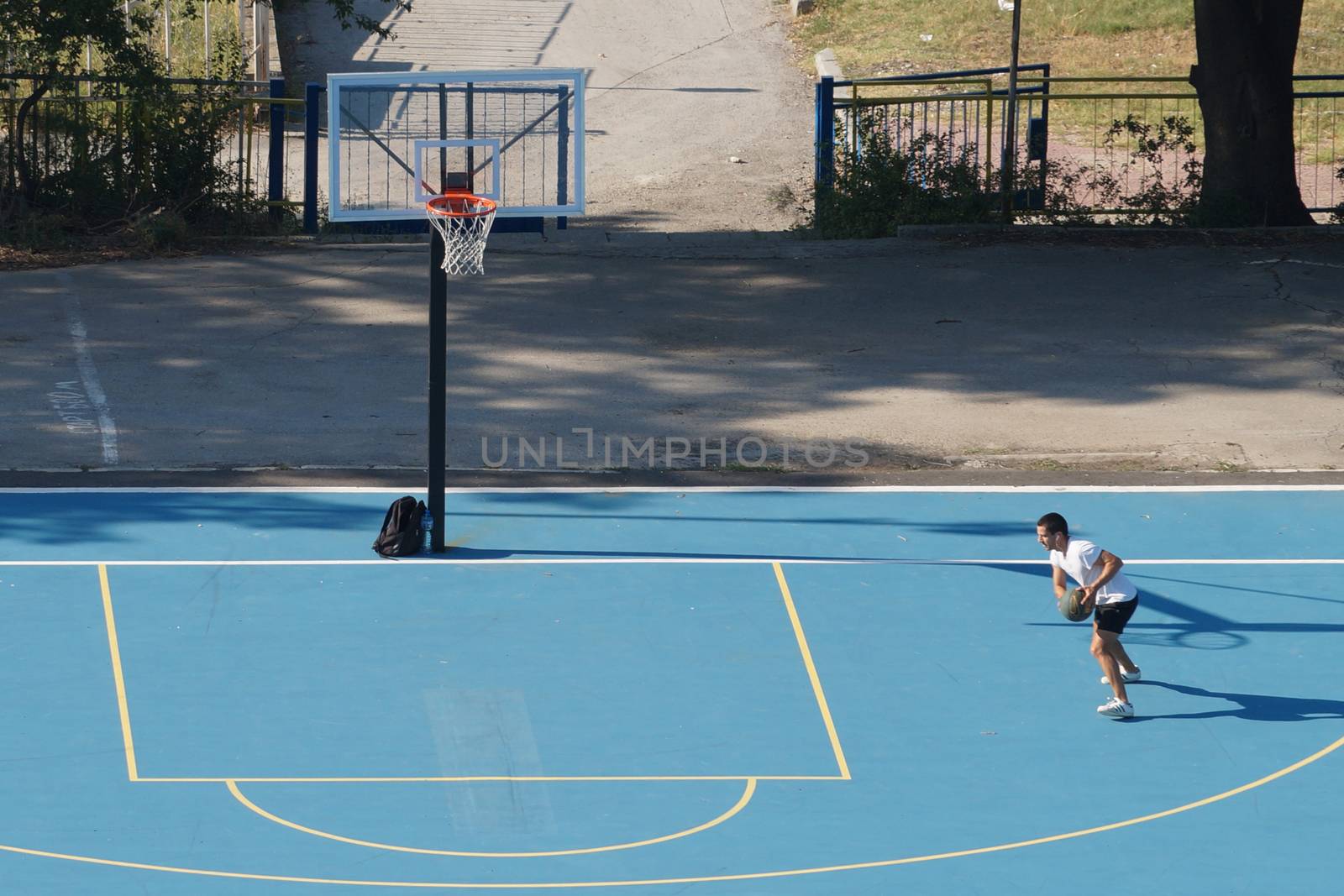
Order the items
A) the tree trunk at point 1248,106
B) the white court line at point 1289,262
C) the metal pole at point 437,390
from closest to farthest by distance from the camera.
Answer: the metal pole at point 437,390
the white court line at point 1289,262
the tree trunk at point 1248,106

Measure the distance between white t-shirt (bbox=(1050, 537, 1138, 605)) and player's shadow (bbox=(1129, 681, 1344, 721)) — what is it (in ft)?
2.41

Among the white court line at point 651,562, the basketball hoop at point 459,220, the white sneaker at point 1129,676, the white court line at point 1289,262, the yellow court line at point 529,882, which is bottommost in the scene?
the yellow court line at point 529,882

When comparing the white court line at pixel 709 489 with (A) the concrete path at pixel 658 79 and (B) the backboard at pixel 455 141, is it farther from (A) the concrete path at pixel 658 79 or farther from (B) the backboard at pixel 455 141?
(A) the concrete path at pixel 658 79

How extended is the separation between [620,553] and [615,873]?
14.8ft

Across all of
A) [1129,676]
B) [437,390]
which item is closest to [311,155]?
[437,390]

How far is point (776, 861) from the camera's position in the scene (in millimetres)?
8070

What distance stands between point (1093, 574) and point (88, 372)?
10477 millimetres

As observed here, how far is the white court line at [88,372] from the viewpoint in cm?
1451

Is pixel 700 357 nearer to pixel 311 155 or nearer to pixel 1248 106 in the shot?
pixel 311 155

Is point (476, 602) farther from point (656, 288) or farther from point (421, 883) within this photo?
point (656, 288)

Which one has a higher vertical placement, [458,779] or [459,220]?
[459,220]

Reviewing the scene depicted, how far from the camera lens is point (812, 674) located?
33.6 feet

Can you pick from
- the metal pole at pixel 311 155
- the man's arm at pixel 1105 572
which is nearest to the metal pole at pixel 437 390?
the man's arm at pixel 1105 572

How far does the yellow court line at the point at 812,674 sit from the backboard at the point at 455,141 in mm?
3708
